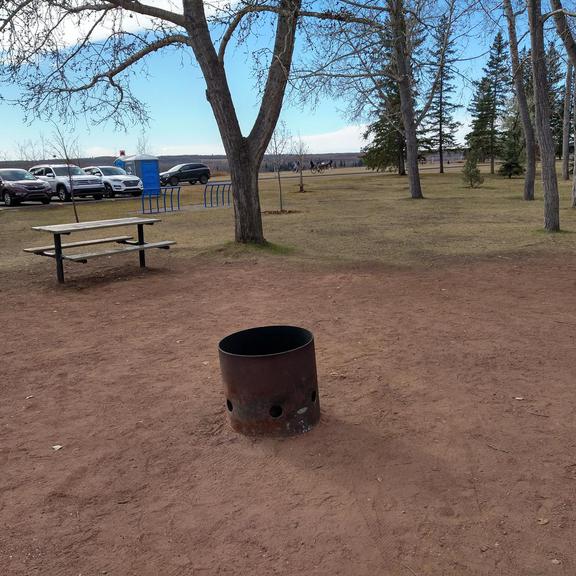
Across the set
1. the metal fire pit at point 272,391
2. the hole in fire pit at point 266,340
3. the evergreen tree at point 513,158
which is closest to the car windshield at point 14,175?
the hole in fire pit at point 266,340

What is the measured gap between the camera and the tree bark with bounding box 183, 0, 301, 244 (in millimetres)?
10906

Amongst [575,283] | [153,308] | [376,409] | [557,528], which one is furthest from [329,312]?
[557,528]

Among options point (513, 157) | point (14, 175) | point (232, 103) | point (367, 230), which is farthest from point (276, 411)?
point (513, 157)

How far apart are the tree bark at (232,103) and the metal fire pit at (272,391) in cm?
799

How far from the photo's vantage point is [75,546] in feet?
9.14

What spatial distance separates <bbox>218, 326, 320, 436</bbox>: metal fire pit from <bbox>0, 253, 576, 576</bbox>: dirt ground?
11 cm

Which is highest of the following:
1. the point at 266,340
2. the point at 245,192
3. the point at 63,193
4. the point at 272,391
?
the point at 63,193

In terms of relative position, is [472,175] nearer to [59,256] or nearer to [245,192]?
[245,192]

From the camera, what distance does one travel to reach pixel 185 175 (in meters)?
44.5

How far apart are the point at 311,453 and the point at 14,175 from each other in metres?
30.0

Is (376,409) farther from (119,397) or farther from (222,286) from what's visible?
Answer: (222,286)

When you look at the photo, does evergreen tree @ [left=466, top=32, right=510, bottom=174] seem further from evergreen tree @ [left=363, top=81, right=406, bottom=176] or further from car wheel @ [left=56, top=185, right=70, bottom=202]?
car wheel @ [left=56, top=185, right=70, bottom=202]

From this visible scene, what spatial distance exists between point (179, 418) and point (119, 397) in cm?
71

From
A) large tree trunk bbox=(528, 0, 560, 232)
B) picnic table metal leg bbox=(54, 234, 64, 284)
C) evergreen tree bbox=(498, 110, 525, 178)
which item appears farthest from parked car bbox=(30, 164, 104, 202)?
evergreen tree bbox=(498, 110, 525, 178)
